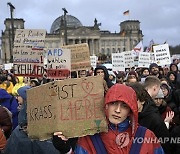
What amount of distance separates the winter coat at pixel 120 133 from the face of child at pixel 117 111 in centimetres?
3

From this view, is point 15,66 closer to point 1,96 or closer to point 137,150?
point 1,96

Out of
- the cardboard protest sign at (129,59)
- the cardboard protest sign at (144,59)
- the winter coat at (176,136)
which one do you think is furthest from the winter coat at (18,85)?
the cardboard protest sign at (144,59)

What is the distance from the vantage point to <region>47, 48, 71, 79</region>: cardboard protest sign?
20.1 ft

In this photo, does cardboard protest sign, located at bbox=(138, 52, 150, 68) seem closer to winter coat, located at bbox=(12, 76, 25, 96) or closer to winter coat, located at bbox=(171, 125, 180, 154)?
winter coat, located at bbox=(12, 76, 25, 96)

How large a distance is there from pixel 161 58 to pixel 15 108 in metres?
7.88

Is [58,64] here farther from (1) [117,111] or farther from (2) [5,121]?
(1) [117,111]

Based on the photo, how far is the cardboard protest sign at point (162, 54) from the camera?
12.2m

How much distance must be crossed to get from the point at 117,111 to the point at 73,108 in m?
0.30

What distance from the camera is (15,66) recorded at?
20.0 feet

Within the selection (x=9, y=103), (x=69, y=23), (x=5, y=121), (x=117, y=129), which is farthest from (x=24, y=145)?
(x=69, y=23)

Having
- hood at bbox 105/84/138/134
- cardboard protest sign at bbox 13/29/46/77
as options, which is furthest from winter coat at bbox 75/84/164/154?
cardboard protest sign at bbox 13/29/46/77

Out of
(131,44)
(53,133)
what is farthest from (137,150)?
(131,44)

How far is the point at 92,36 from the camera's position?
4040 inches

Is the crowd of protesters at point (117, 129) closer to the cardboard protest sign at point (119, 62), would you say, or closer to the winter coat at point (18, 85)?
the winter coat at point (18, 85)
